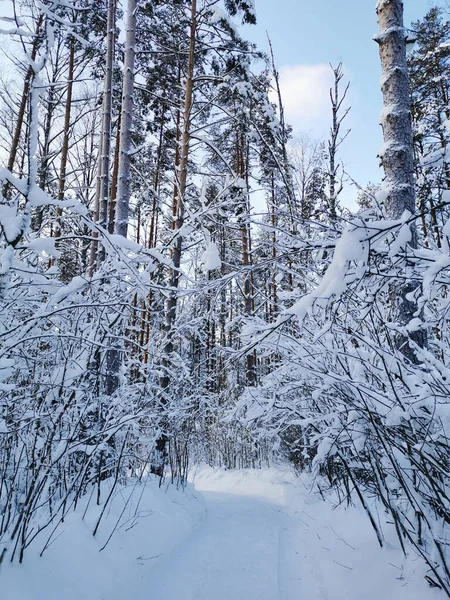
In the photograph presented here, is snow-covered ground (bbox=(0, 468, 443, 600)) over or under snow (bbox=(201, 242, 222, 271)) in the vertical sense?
under

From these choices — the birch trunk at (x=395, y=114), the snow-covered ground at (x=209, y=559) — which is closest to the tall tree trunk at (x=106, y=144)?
the snow-covered ground at (x=209, y=559)

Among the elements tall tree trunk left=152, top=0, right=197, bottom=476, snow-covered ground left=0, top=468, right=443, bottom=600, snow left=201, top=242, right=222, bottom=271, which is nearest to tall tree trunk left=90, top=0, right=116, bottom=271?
tall tree trunk left=152, top=0, right=197, bottom=476

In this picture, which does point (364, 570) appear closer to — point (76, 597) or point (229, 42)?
point (76, 597)

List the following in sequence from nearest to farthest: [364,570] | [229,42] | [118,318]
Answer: [364,570]
[118,318]
[229,42]

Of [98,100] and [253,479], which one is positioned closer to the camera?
[253,479]

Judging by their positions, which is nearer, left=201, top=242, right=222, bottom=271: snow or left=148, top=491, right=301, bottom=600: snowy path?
left=201, top=242, right=222, bottom=271: snow

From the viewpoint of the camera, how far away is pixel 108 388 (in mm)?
5293

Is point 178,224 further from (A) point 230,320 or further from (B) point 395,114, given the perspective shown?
(B) point 395,114

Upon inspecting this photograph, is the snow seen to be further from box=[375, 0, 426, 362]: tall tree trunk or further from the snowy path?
the snowy path

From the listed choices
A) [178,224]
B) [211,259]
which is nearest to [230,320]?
[211,259]

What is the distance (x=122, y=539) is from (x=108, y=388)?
2.45 m

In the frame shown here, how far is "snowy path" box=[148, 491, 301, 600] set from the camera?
2863 millimetres

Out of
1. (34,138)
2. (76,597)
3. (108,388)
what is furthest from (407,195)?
(108,388)

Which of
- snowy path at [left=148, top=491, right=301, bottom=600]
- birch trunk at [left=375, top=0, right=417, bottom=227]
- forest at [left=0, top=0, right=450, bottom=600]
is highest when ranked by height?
birch trunk at [left=375, top=0, right=417, bottom=227]
